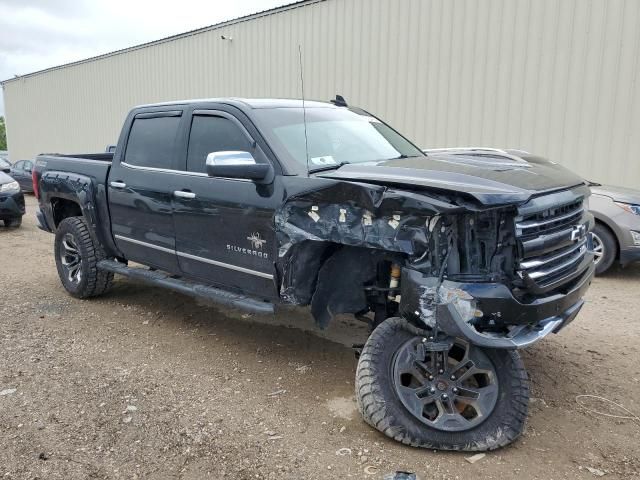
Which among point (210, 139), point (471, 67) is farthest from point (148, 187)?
point (471, 67)

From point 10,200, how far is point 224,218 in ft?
28.3

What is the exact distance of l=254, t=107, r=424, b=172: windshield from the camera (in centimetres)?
386

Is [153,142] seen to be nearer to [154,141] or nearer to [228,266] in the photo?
[154,141]

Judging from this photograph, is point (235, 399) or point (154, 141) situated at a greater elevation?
point (154, 141)

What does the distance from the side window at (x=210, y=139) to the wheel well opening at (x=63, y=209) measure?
2.36m

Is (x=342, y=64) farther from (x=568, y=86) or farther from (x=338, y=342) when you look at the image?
(x=338, y=342)

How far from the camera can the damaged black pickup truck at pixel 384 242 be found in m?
2.92

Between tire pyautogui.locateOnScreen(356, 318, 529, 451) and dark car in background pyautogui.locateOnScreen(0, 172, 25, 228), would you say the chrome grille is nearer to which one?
tire pyautogui.locateOnScreen(356, 318, 529, 451)

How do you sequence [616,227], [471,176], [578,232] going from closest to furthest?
[471,176] → [578,232] → [616,227]

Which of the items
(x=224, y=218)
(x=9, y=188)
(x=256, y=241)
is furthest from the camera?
(x=9, y=188)

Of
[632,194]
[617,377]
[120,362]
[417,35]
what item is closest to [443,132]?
[417,35]

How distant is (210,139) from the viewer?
4.39 meters

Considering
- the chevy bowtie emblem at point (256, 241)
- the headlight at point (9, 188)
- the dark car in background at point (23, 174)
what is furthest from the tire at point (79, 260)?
the dark car in background at point (23, 174)

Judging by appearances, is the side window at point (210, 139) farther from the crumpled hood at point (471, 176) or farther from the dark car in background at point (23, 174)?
the dark car in background at point (23, 174)
